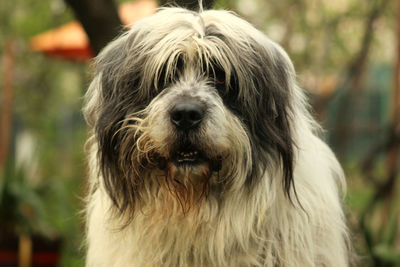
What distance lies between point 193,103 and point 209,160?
0.86ft

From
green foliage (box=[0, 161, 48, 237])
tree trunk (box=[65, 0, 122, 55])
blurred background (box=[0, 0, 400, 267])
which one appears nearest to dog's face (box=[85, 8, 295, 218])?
blurred background (box=[0, 0, 400, 267])

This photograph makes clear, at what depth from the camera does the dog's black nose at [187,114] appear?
2859mm

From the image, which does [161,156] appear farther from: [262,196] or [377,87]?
[377,87]

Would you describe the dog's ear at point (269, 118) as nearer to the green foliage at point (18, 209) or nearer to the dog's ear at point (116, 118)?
the dog's ear at point (116, 118)

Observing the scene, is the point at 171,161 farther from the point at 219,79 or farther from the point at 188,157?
the point at 219,79

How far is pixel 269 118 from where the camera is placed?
10.1 feet

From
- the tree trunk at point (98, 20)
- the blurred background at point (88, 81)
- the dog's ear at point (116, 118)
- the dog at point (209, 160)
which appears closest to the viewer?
the dog at point (209, 160)

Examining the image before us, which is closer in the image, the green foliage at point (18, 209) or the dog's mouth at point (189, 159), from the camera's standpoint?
the dog's mouth at point (189, 159)

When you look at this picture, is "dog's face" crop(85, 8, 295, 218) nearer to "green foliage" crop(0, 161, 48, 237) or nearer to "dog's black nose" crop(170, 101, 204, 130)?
"dog's black nose" crop(170, 101, 204, 130)

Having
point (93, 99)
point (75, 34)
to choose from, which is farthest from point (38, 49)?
point (93, 99)

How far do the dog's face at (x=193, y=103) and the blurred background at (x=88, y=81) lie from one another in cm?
64

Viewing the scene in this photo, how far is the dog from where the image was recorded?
3.00 meters

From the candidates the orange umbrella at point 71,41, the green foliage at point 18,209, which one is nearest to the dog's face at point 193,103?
the green foliage at point 18,209

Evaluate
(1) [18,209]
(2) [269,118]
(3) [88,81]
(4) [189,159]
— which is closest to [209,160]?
(4) [189,159]
